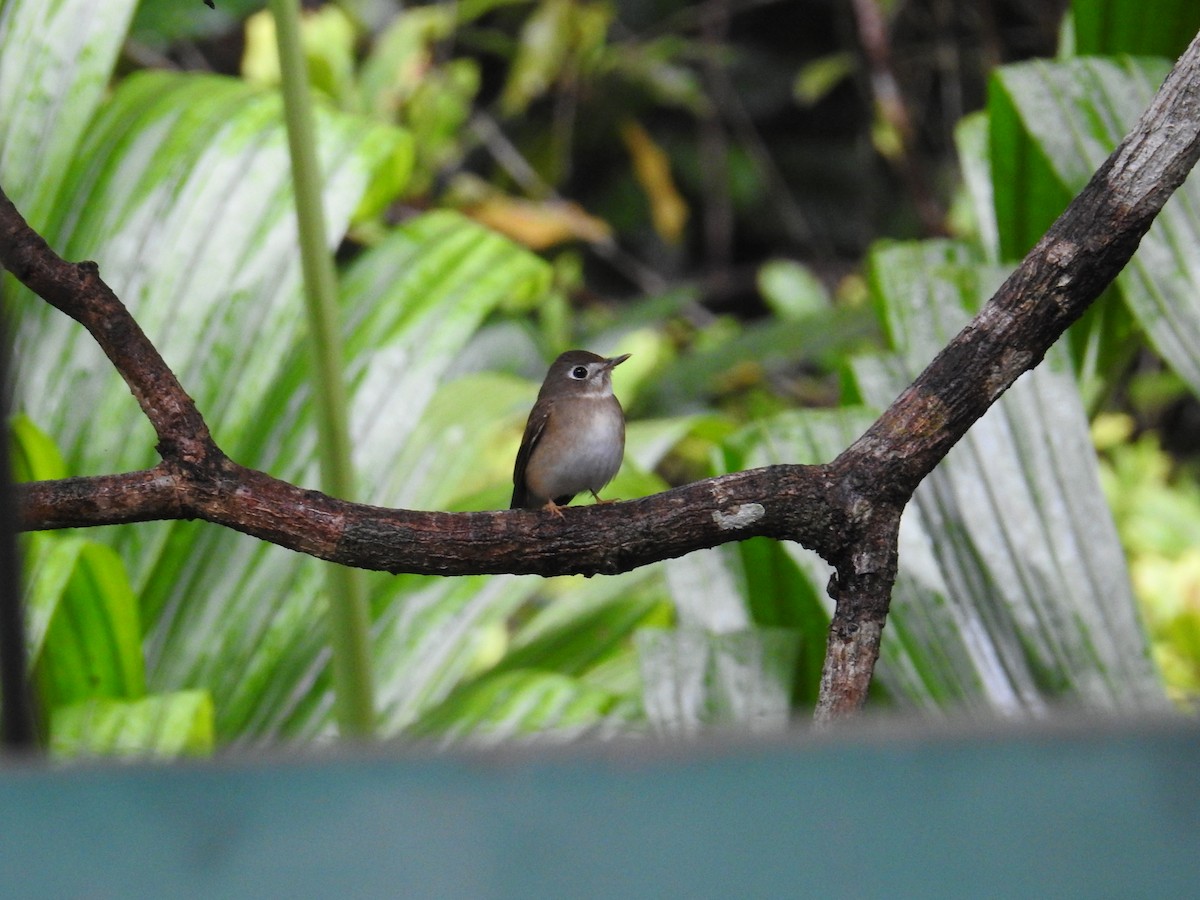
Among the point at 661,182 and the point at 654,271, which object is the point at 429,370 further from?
the point at 654,271

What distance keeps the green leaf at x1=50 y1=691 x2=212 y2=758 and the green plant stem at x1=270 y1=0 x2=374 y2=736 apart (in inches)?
11.5

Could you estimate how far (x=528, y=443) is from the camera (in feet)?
9.83

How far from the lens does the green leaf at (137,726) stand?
7.06ft

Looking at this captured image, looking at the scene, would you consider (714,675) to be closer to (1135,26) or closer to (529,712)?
(529,712)

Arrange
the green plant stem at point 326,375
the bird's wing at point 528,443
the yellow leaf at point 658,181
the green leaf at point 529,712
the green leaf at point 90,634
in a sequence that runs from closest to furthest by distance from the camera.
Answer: the green plant stem at point 326,375 < the green leaf at point 90,634 < the green leaf at point 529,712 < the bird's wing at point 528,443 < the yellow leaf at point 658,181

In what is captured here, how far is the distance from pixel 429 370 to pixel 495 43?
17.2 ft

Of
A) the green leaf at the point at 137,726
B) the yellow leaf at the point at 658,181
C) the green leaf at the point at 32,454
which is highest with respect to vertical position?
the yellow leaf at the point at 658,181

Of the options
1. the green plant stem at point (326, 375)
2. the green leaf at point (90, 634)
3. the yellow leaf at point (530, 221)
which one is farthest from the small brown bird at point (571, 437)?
the yellow leaf at point (530, 221)

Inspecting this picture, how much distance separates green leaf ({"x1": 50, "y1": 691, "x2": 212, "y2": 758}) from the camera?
215 cm

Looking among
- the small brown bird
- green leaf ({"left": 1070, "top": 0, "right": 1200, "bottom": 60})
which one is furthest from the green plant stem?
green leaf ({"left": 1070, "top": 0, "right": 1200, "bottom": 60})

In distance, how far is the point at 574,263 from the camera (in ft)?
24.8

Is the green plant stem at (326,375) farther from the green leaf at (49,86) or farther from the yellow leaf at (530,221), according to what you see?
the yellow leaf at (530,221)

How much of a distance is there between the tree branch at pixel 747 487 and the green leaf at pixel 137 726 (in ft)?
2.65

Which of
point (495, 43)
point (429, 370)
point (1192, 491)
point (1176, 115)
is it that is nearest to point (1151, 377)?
point (1192, 491)
